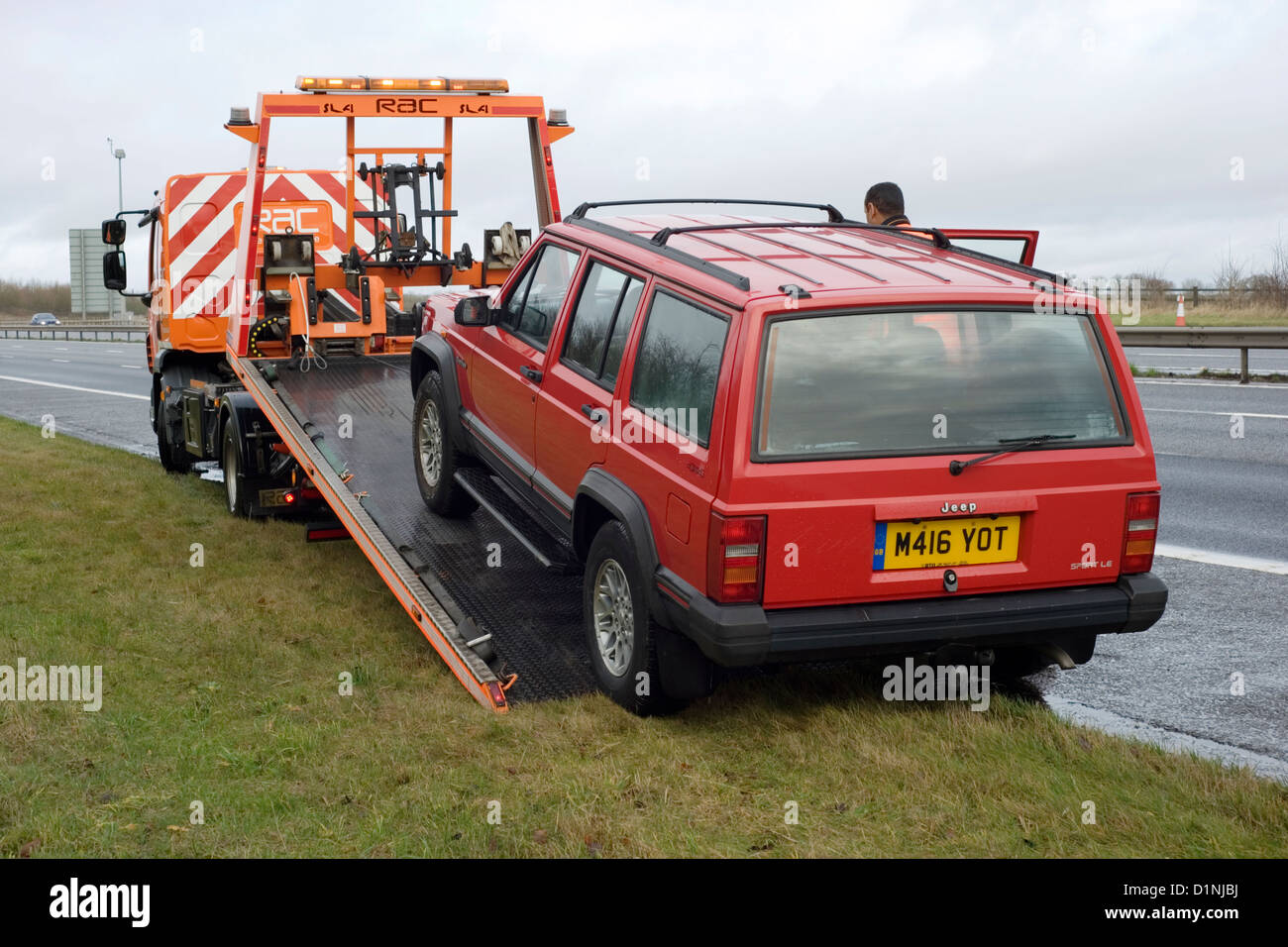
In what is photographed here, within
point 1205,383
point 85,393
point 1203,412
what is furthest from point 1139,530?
point 85,393

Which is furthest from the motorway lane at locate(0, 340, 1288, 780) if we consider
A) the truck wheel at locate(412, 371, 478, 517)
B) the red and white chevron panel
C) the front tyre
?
the red and white chevron panel

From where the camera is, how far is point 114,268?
1265 cm

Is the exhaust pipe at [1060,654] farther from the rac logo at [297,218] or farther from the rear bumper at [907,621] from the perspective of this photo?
the rac logo at [297,218]

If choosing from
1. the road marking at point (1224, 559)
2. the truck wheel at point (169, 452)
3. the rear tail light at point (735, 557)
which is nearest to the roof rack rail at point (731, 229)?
the rear tail light at point (735, 557)

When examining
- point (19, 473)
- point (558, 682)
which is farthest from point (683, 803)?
point (19, 473)

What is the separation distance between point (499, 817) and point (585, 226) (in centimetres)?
306

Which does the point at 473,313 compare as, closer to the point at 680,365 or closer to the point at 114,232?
the point at 680,365

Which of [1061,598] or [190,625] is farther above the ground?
[1061,598]

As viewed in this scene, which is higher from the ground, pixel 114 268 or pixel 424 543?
pixel 114 268

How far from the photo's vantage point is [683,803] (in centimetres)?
423

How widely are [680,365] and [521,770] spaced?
1.59m

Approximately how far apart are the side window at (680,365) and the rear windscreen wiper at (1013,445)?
0.87 meters

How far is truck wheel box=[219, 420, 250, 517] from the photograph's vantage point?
9.45 metres
